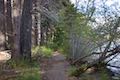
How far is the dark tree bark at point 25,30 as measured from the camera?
14.5m

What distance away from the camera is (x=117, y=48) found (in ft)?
42.4

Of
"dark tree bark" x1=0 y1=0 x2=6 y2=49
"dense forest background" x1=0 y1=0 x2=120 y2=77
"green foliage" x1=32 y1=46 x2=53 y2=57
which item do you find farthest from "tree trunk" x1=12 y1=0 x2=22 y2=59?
"dark tree bark" x1=0 y1=0 x2=6 y2=49

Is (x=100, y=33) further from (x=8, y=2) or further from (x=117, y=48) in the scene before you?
(x=8, y=2)

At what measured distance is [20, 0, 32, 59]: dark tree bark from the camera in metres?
14.5

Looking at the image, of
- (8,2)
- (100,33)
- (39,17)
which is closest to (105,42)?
(100,33)

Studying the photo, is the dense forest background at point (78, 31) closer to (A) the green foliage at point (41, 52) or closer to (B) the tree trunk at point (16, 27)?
(B) the tree trunk at point (16, 27)

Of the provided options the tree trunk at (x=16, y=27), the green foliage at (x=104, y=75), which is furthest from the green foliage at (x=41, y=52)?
the green foliage at (x=104, y=75)

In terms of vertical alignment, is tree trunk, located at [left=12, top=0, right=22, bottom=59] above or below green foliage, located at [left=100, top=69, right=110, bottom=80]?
above

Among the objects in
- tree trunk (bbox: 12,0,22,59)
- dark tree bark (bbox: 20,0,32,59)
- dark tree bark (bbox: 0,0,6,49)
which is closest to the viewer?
tree trunk (bbox: 12,0,22,59)

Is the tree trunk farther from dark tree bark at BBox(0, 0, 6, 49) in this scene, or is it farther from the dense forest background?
dark tree bark at BBox(0, 0, 6, 49)

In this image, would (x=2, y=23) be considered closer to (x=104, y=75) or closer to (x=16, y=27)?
(x=16, y=27)

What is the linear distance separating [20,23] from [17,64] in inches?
71.2

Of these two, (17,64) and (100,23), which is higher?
(100,23)

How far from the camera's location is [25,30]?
14.9 metres
